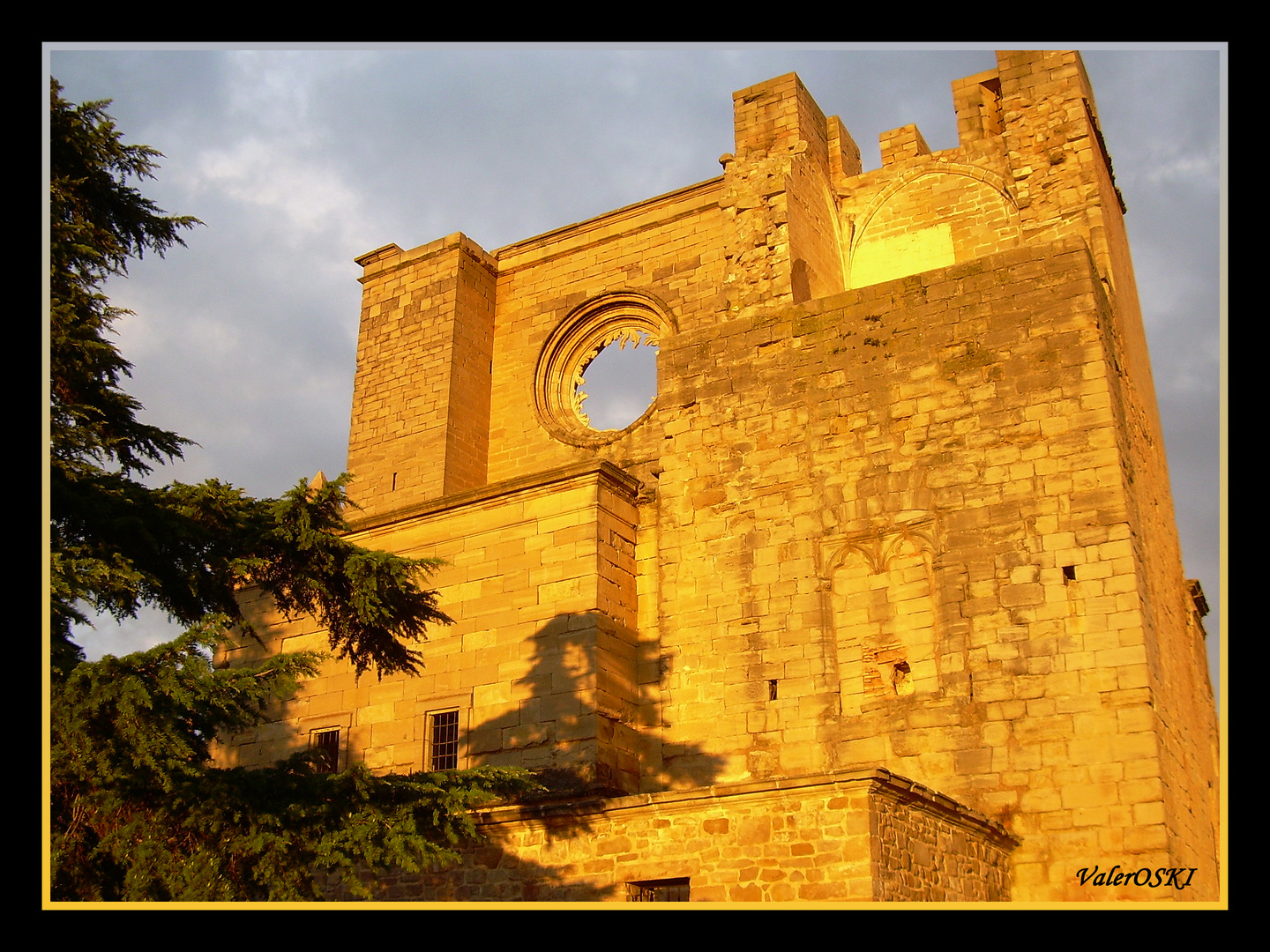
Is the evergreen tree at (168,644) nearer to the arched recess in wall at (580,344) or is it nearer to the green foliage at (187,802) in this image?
the green foliage at (187,802)

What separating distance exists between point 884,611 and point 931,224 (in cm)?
560

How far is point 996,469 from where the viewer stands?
11078mm

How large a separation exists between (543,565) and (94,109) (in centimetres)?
560

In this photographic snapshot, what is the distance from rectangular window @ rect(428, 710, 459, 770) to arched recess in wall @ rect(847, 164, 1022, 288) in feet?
22.3

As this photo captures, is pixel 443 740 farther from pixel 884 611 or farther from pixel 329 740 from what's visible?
pixel 884 611

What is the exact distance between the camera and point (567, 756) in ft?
36.6

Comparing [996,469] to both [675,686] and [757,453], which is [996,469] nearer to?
[757,453]

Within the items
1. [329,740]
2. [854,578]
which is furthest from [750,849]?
[329,740]

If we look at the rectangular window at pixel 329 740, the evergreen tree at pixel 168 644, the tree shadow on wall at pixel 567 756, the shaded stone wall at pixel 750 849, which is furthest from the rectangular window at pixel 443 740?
the evergreen tree at pixel 168 644

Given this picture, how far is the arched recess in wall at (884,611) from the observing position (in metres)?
10.9

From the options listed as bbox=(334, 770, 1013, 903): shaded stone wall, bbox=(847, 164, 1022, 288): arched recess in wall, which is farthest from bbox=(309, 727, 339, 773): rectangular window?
bbox=(847, 164, 1022, 288): arched recess in wall

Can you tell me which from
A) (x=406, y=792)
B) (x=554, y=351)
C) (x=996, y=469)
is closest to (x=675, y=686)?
(x=996, y=469)

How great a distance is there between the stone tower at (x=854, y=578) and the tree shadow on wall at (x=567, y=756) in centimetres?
3

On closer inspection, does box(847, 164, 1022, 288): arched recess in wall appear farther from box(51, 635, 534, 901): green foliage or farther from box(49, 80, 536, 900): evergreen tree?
box(51, 635, 534, 901): green foliage
